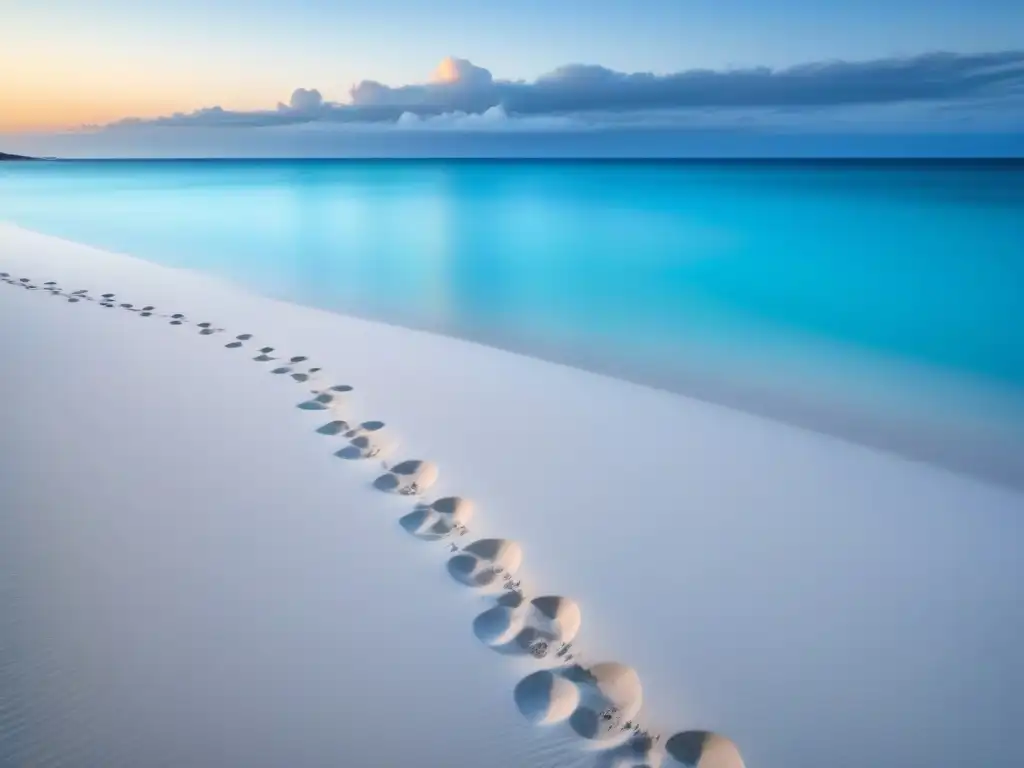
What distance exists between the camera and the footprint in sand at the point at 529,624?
2.46 meters

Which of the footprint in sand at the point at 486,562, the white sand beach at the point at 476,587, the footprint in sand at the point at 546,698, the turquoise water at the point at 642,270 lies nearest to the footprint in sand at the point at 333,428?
the white sand beach at the point at 476,587

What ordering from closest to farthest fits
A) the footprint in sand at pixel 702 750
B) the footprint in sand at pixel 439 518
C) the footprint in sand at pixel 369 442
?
the footprint in sand at pixel 702 750, the footprint in sand at pixel 439 518, the footprint in sand at pixel 369 442

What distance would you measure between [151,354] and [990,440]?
22.4ft

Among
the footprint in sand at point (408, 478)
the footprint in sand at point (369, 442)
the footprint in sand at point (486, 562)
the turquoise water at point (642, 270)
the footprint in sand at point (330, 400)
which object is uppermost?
the footprint in sand at point (486, 562)

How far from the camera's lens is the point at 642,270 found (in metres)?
13.4

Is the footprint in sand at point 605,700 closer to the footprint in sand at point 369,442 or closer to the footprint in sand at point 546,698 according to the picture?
the footprint in sand at point 546,698

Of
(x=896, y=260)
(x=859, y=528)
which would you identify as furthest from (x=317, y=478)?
(x=896, y=260)

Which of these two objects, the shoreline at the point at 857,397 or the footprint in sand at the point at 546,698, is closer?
the footprint in sand at the point at 546,698

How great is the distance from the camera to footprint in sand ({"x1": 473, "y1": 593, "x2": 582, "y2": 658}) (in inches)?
96.7

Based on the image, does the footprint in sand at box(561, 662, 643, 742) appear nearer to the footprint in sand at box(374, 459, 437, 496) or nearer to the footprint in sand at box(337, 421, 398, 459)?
the footprint in sand at box(374, 459, 437, 496)

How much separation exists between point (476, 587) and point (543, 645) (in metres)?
0.41

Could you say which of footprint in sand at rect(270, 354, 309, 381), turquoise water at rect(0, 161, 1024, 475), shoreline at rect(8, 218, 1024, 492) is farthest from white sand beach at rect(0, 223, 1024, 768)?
turquoise water at rect(0, 161, 1024, 475)

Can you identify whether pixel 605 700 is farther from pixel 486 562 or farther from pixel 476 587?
pixel 486 562

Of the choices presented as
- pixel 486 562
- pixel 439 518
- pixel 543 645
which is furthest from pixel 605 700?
pixel 439 518
